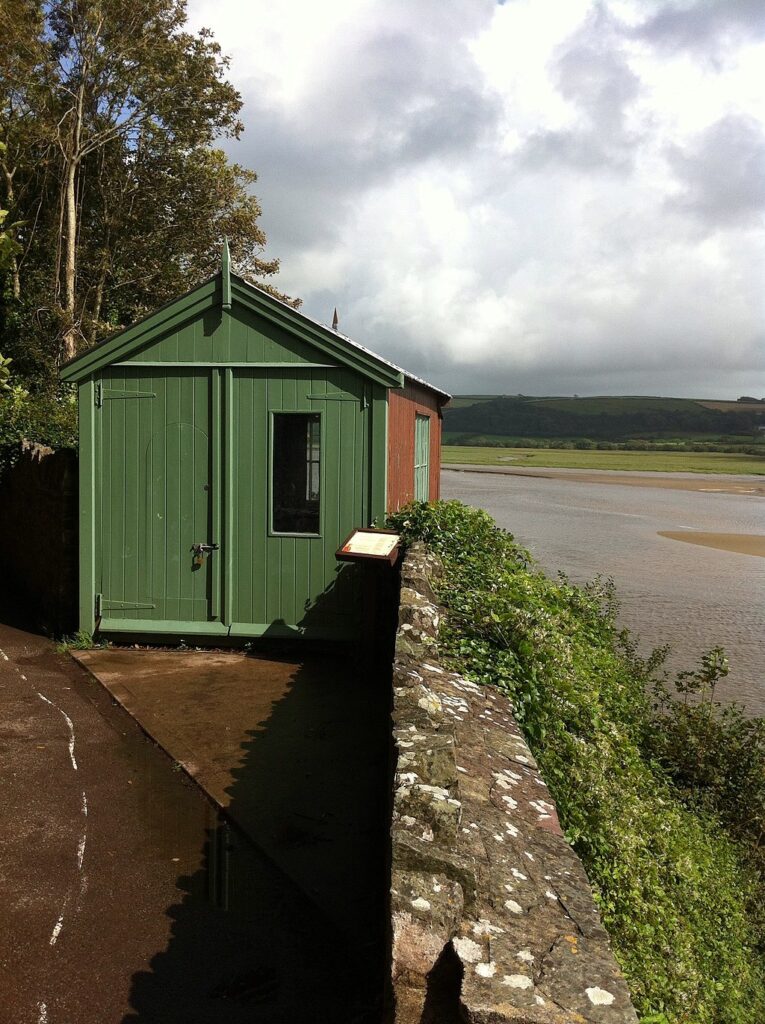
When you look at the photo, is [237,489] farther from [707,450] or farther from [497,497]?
[707,450]

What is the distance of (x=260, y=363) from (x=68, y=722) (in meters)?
4.30

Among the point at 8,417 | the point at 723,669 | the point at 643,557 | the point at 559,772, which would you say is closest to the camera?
the point at 559,772

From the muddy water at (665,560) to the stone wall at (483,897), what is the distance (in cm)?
683

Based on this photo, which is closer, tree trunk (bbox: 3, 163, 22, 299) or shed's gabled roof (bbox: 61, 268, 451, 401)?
shed's gabled roof (bbox: 61, 268, 451, 401)

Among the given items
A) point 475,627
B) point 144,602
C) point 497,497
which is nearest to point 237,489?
point 144,602

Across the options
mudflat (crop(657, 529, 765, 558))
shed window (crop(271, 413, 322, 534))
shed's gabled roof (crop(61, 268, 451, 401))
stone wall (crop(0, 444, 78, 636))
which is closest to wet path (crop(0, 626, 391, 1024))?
shed window (crop(271, 413, 322, 534))

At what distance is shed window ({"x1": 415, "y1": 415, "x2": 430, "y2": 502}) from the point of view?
42.6 ft

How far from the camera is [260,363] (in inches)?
376

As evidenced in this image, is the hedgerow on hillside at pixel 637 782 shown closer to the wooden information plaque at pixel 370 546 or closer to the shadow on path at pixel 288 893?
the wooden information plaque at pixel 370 546

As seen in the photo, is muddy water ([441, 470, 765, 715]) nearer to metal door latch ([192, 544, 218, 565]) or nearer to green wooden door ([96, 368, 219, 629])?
metal door latch ([192, 544, 218, 565])

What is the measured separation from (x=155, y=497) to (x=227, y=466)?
935mm

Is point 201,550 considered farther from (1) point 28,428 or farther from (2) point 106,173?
(2) point 106,173

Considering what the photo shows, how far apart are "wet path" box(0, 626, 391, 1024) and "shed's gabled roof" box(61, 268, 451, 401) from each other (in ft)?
15.3

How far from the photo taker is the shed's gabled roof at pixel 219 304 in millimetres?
9391
